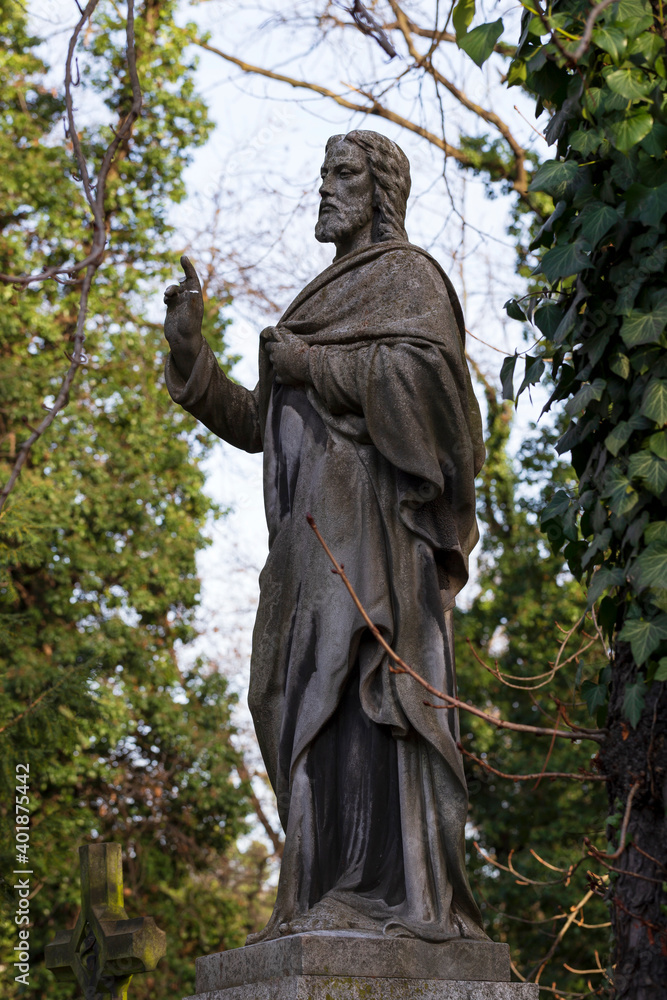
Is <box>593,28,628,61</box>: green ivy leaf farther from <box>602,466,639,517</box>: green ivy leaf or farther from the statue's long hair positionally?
<box>602,466,639,517</box>: green ivy leaf

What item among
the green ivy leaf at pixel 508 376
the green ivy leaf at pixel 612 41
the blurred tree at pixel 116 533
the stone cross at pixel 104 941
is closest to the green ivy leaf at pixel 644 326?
the green ivy leaf at pixel 508 376

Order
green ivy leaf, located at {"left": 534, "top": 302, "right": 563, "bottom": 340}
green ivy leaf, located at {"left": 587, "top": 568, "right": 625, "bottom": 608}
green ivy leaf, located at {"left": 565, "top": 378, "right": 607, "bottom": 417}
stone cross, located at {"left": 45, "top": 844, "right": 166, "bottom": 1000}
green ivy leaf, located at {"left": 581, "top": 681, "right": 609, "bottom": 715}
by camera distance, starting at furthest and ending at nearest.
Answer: stone cross, located at {"left": 45, "top": 844, "right": 166, "bottom": 1000}
green ivy leaf, located at {"left": 534, "top": 302, "right": 563, "bottom": 340}
green ivy leaf, located at {"left": 581, "top": 681, "right": 609, "bottom": 715}
green ivy leaf, located at {"left": 565, "top": 378, "right": 607, "bottom": 417}
green ivy leaf, located at {"left": 587, "top": 568, "right": 625, "bottom": 608}

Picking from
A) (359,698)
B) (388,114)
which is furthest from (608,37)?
(388,114)

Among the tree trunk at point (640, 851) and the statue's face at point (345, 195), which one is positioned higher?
the statue's face at point (345, 195)

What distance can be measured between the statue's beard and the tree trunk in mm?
1907

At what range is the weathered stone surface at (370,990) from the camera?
3.37 meters

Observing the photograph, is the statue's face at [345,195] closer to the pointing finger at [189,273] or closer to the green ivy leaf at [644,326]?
the pointing finger at [189,273]

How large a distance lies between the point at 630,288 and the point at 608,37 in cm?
74

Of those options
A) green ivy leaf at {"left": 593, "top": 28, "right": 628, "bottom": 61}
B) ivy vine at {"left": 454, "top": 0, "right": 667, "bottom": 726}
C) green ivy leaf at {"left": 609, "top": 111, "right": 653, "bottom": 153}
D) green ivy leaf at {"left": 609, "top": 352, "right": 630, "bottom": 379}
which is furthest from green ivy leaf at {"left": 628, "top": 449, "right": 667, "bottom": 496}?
green ivy leaf at {"left": 593, "top": 28, "right": 628, "bottom": 61}

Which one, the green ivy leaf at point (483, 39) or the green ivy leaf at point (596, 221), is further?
the green ivy leaf at point (483, 39)

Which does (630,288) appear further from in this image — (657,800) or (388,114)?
(388,114)

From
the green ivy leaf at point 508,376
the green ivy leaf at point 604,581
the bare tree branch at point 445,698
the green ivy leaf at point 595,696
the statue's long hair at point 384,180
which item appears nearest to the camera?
the bare tree branch at point 445,698

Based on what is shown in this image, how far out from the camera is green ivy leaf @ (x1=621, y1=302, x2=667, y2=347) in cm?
373

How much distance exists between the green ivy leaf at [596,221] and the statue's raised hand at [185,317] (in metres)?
1.39
